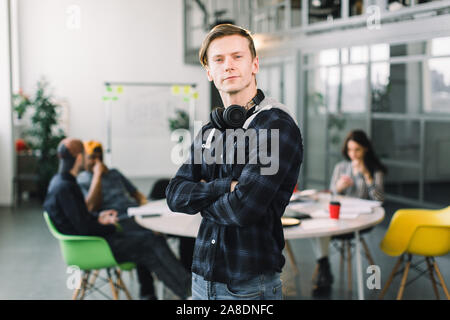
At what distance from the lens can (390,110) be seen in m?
6.59

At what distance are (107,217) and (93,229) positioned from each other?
425 mm

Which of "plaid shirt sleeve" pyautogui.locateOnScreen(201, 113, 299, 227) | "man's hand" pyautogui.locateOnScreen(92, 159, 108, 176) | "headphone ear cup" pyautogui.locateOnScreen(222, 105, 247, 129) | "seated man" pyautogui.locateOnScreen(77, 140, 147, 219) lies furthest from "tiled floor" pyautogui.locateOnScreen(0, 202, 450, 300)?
"headphone ear cup" pyautogui.locateOnScreen(222, 105, 247, 129)

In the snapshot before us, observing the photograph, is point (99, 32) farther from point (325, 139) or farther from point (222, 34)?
point (222, 34)

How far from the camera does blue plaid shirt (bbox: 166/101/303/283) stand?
142 cm

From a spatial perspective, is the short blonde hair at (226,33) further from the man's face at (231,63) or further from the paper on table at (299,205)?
the paper on table at (299,205)

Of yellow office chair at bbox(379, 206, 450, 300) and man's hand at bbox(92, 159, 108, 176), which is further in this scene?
man's hand at bbox(92, 159, 108, 176)

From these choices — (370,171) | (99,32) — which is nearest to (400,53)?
(370,171)


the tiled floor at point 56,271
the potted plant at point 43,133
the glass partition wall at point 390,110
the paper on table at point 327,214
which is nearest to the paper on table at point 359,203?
the paper on table at point 327,214

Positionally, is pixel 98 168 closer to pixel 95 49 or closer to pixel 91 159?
pixel 91 159

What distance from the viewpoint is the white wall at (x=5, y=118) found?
300 inches

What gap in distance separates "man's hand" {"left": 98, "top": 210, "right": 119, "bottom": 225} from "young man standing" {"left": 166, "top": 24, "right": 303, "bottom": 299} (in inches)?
90.2

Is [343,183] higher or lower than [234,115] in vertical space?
lower

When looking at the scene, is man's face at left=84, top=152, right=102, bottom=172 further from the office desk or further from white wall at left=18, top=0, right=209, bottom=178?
white wall at left=18, top=0, right=209, bottom=178

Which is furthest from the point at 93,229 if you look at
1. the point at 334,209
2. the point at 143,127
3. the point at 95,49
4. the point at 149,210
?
the point at 95,49
